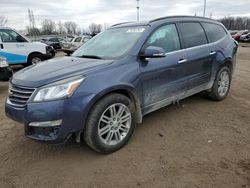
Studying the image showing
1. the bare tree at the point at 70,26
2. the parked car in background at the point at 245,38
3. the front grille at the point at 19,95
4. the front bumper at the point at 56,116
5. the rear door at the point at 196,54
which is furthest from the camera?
the bare tree at the point at 70,26

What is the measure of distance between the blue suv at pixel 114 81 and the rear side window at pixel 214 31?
55mm

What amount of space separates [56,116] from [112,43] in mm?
1670

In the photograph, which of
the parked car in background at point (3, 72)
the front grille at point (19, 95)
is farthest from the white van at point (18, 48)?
the front grille at point (19, 95)

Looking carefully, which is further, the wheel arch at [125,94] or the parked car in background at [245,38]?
the parked car in background at [245,38]

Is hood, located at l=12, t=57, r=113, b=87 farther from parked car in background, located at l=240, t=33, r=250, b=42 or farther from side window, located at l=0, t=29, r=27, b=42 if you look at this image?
parked car in background, located at l=240, t=33, r=250, b=42

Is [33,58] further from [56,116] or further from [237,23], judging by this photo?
[237,23]

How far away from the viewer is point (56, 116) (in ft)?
8.78

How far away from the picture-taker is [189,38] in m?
4.30

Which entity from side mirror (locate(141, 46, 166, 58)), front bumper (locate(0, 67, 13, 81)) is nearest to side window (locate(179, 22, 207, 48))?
side mirror (locate(141, 46, 166, 58))

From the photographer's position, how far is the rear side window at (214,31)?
4.86 metres

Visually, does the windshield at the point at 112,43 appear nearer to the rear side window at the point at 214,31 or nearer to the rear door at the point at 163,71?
the rear door at the point at 163,71

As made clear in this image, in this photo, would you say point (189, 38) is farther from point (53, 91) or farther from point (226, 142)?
point (53, 91)

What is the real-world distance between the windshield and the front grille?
3.82 ft

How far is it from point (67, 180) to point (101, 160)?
20.5 inches
